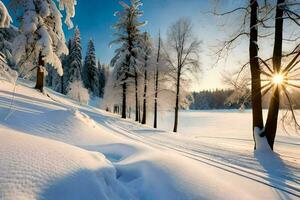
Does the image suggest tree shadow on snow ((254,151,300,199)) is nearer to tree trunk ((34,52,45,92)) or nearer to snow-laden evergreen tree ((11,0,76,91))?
snow-laden evergreen tree ((11,0,76,91))

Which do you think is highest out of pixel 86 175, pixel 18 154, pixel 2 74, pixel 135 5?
pixel 135 5

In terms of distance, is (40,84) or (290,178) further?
(40,84)

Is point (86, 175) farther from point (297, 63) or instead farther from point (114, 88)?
point (114, 88)

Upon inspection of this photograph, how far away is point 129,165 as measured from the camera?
11.7ft

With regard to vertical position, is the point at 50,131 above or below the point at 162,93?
below

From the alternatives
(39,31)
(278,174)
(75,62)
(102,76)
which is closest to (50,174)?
(278,174)

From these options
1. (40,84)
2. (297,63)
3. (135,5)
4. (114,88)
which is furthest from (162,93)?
(297,63)

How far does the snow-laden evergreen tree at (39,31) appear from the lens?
12820 mm

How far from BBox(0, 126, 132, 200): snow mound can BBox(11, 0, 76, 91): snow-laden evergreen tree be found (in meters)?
10.9

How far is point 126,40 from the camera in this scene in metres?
21.1

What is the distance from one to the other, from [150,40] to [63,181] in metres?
22.4

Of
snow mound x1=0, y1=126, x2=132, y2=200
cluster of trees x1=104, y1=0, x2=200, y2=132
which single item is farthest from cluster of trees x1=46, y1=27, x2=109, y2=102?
snow mound x1=0, y1=126, x2=132, y2=200

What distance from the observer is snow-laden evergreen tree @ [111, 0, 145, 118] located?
20.9 meters

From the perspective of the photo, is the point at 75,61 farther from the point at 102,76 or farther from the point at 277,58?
the point at 277,58
